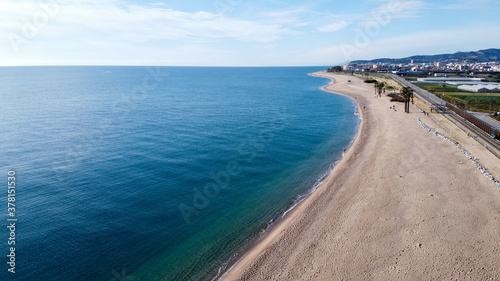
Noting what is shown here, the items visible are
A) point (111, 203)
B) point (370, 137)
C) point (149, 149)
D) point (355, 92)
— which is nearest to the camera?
point (111, 203)

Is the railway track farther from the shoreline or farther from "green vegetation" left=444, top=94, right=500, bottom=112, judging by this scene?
the shoreline

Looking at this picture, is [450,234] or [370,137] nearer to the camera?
[450,234]

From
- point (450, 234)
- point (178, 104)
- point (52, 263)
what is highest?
point (178, 104)

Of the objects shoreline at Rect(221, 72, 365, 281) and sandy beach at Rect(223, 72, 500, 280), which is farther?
shoreline at Rect(221, 72, 365, 281)

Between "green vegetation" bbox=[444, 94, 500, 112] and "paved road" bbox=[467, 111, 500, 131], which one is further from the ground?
"green vegetation" bbox=[444, 94, 500, 112]

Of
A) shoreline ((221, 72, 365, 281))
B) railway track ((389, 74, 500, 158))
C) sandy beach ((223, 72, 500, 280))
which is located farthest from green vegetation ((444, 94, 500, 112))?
shoreline ((221, 72, 365, 281))

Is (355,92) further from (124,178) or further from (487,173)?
(124,178)

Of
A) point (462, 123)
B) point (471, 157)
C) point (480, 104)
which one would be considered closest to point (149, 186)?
point (471, 157)

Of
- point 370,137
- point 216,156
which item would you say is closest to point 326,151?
point 370,137
